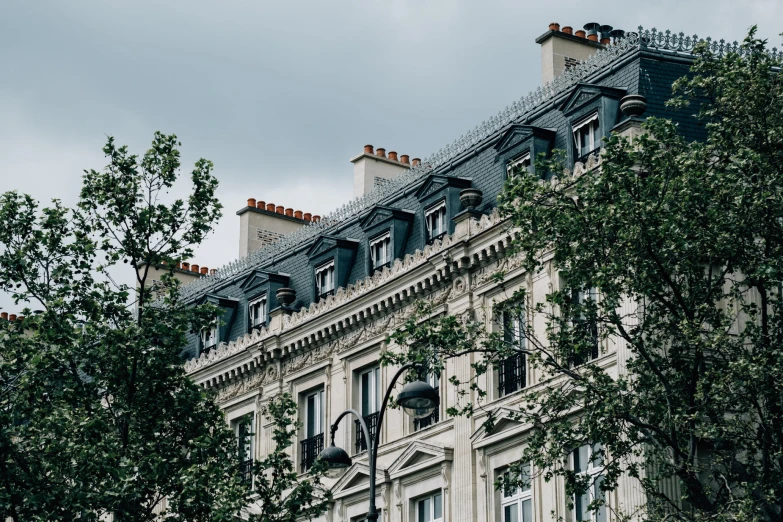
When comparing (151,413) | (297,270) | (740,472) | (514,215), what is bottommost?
(740,472)

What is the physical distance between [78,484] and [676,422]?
436 inches

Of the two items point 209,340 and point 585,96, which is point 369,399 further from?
point 585,96

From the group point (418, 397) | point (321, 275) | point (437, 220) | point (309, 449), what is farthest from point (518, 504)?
point (321, 275)

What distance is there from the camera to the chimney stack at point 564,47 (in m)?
41.2

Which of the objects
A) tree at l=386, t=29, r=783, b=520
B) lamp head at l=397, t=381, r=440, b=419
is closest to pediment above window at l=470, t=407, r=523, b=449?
lamp head at l=397, t=381, r=440, b=419

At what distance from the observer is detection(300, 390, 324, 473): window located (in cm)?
4134

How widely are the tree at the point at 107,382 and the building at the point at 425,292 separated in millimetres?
5756

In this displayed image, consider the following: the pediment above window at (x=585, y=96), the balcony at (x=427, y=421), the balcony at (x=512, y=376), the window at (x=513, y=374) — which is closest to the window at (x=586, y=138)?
the pediment above window at (x=585, y=96)

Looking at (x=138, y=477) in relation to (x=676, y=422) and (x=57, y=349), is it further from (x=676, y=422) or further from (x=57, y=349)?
(x=676, y=422)

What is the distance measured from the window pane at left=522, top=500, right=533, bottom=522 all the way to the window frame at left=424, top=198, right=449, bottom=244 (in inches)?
296

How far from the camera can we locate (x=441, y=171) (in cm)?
4172

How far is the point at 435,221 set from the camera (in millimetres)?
39719

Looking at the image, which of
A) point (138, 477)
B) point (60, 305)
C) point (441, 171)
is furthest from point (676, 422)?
point (441, 171)

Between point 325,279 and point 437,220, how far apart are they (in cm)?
494
